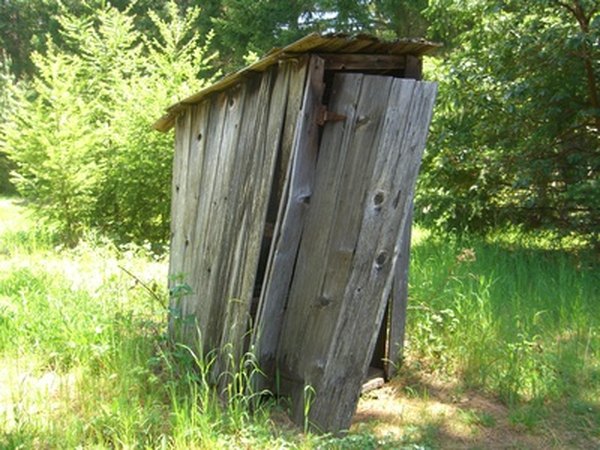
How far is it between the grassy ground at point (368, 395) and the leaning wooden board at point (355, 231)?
1.01 ft

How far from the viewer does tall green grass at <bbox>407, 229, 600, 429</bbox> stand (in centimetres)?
380

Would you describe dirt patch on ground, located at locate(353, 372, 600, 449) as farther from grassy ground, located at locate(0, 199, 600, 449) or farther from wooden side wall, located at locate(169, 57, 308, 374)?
wooden side wall, located at locate(169, 57, 308, 374)

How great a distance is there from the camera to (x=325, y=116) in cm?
334

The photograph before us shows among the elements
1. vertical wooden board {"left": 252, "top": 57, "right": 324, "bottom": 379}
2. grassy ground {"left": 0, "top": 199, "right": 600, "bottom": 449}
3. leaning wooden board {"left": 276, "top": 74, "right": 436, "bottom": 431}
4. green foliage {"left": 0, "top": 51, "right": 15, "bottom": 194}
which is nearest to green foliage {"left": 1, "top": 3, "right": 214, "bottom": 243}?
grassy ground {"left": 0, "top": 199, "right": 600, "bottom": 449}

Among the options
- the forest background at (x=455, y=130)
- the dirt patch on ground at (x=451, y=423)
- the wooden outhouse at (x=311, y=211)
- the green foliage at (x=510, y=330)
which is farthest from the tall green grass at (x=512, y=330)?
the forest background at (x=455, y=130)

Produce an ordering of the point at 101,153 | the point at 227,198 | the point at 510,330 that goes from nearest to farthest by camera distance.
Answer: the point at 227,198, the point at 510,330, the point at 101,153

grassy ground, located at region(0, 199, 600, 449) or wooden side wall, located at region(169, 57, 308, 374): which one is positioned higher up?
wooden side wall, located at region(169, 57, 308, 374)

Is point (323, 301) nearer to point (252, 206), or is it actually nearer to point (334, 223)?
point (334, 223)

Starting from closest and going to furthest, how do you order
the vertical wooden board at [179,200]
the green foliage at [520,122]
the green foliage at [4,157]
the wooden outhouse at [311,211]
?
the wooden outhouse at [311,211] → the vertical wooden board at [179,200] → the green foliage at [520,122] → the green foliage at [4,157]

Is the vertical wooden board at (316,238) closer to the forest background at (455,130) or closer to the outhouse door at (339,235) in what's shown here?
the outhouse door at (339,235)

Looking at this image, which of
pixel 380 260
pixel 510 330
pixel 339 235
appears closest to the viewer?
pixel 380 260

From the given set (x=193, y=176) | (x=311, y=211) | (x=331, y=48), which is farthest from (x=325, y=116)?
(x=193, y=176)

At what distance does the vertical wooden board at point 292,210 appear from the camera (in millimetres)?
3248

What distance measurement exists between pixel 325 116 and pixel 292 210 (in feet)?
1.94
